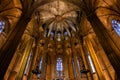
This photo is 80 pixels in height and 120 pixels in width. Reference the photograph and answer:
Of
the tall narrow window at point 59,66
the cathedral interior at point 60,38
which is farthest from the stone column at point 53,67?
the tall narrow window at point 59,66

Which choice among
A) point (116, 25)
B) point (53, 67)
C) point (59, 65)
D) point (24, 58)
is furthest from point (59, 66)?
point (116, 25)

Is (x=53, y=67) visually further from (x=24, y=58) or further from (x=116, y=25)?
(x=116, y=25)

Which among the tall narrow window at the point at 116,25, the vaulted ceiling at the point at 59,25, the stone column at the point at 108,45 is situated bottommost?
the stone column at the point at 108,45

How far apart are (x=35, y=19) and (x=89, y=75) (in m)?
9.34

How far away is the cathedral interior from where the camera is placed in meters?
13.5

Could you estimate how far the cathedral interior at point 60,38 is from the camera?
13.5m

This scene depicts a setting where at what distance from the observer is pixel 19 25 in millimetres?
13289

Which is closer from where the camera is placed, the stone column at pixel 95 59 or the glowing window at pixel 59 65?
the stone column at pixel 95 59

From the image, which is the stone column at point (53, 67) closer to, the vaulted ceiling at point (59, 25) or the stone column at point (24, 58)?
the vaulted ceiling at point (59, 25)

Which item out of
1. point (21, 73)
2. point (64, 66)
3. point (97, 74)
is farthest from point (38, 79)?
point (97, 74)

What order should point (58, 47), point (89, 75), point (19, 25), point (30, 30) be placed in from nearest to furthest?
point (19, 25), point (89, 75), point (30, 30), point (58, 47)

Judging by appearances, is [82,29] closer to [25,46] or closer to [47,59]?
[47,59]

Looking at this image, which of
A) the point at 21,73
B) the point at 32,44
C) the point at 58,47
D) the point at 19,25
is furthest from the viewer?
the point at 58,47

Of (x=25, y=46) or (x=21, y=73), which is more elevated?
(x=25, y=46)
